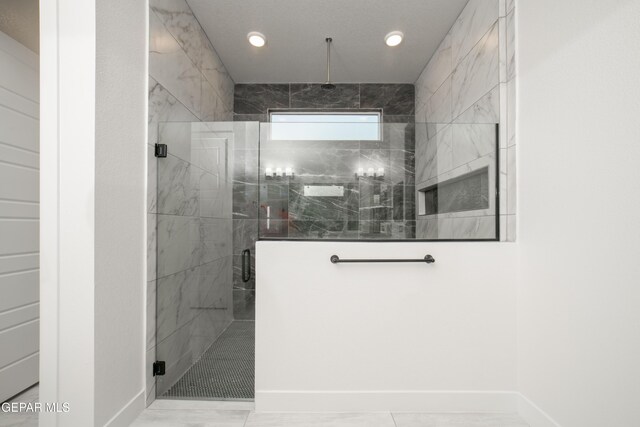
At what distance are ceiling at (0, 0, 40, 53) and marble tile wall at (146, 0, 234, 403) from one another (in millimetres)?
761

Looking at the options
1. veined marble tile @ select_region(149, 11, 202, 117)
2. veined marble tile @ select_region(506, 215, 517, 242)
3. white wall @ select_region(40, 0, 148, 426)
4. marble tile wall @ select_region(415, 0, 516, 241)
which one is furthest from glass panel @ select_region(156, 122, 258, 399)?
veined marble tile @ select_region(506, 215, 517, 242)

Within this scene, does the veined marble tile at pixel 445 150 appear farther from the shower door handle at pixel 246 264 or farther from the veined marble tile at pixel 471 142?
the shower door handle at pixel 246 264

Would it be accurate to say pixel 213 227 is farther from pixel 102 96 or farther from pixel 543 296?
pixel 543 296

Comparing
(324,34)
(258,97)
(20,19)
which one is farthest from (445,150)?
(20,19)

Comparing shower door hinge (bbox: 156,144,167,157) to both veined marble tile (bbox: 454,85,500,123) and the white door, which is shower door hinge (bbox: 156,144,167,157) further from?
veined marble tile (bbox: 454,85,500,123)

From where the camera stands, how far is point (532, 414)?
1.63m

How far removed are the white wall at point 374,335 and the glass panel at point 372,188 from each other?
11cm

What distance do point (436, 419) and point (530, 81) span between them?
1781 millimetres

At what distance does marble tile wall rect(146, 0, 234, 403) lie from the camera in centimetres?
187

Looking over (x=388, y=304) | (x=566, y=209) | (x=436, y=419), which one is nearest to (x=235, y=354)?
(x=388, y=304)

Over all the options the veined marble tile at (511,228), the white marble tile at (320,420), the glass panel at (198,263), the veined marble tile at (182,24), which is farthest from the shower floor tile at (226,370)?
the veined marble tile at (182,24)

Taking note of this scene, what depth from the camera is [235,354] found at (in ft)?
6.68

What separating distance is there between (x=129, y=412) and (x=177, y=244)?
0.87 metres

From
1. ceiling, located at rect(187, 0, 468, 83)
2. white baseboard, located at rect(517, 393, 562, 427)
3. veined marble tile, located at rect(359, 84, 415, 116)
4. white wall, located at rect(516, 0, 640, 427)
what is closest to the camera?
white wall, located at rect(516, 0, 640, 427)
